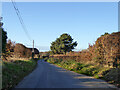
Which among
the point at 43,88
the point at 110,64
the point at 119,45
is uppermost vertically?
the point at 119,45

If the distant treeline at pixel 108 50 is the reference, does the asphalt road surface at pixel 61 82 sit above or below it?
below

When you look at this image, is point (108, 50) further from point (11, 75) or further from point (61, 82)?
point (11, 75)

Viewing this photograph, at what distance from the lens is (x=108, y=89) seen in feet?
23.6

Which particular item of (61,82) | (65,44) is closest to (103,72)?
(61,82)

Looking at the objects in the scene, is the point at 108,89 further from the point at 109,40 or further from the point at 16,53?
the point at 16,53

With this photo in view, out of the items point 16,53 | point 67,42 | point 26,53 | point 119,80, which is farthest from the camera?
point 67,42

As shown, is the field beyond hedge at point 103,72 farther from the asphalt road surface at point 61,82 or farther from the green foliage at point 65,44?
the green foliage at point 65,44

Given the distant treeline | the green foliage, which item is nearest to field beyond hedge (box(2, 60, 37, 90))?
the distant treeline

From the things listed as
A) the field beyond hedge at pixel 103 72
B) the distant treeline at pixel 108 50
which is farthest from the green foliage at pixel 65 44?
the distant treeline at pixel 108 50

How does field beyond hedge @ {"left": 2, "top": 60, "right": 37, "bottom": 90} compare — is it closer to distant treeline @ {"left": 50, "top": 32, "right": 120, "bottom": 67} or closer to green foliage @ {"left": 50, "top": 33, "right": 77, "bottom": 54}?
distant treeline @ {"left": 50, "top": 32, "right": 120, "bottom": 67}

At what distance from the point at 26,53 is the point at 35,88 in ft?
85.1

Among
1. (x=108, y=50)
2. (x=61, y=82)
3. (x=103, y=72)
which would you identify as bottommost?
(x=61, y=82)

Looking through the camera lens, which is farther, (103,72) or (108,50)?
(108,50)

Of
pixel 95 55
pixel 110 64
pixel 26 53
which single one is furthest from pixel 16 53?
pixel 110 64
